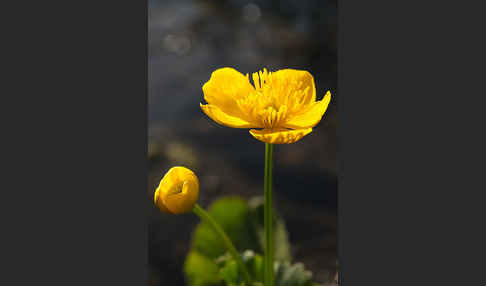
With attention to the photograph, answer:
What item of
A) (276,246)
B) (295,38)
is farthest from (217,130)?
(276,246)

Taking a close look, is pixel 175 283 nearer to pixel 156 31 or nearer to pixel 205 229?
pixel 205 229

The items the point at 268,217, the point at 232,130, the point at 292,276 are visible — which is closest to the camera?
the point at 268,217

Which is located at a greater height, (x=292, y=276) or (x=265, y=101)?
(x=265, y=101)

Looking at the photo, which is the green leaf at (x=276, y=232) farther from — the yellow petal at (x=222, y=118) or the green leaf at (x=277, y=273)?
the yellow petal at (x=222, y=118)

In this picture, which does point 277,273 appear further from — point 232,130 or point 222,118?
point 232,130

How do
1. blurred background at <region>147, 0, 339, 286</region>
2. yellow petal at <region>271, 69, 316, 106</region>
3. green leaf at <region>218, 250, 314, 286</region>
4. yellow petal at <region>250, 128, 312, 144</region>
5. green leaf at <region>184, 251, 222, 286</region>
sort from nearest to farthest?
yellow petal at <region>250, 128, 312, 144</region>, yellow petal at <region>271, 69, 316, 106</region>, green leaf at <region>218, 250, 314, 286</region>, green leaf at <region>184, 251, 222, 286</region>, blurred background at <region>147, 0, 339, 286</region>

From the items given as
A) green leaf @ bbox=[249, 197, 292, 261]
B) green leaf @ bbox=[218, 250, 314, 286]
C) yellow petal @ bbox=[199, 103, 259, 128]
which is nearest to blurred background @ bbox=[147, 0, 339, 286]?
green leaf @ bbox=[249, 197, 292, 261]

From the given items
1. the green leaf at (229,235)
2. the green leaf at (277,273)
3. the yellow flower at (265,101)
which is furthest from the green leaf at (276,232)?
the yellow flower at (265,101)

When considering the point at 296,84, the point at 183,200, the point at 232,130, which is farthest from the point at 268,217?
the point at 232,130

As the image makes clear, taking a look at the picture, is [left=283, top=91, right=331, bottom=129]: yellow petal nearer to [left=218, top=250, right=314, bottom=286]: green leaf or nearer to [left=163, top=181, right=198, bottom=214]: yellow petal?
[left=163, top=181, right=198, bottom=214]: yellow petal
